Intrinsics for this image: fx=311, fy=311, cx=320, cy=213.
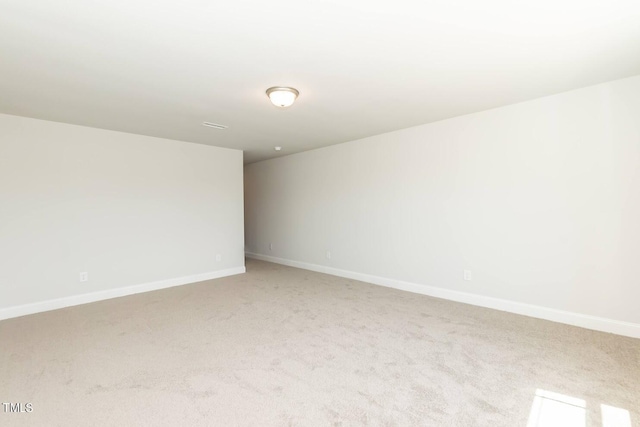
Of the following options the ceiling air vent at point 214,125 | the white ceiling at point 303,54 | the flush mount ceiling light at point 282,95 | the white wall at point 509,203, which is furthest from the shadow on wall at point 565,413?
the ceiling air vent at point 214,125

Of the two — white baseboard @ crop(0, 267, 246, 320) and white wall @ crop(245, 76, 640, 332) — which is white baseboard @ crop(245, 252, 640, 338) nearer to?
white wall @ crop(245, 76, 640, 332)

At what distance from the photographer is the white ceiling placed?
1824mm

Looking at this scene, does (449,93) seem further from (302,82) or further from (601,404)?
(601,404)

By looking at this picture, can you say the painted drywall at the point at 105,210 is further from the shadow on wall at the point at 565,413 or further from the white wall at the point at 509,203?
the shadow on wall at the point at 565,413

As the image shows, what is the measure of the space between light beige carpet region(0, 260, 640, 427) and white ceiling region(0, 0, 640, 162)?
7.61 feet

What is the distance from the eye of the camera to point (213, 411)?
184cm

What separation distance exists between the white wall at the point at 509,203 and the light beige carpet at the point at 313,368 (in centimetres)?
50

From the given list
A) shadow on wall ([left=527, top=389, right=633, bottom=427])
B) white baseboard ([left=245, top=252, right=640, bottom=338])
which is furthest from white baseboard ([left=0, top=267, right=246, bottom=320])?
shadow on wall ([left=527, top=389, right=633, bottom=427])

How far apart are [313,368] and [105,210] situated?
12.3 feet

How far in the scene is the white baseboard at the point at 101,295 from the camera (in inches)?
143

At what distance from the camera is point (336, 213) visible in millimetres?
5488

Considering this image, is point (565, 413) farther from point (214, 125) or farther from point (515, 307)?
point (214, 125)

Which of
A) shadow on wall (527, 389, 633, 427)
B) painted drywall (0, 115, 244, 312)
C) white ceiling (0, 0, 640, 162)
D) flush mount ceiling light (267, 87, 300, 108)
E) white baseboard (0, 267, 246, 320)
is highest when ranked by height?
white ceiling (0, 0, 640, 162)

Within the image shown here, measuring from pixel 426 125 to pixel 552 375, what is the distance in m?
3.12
